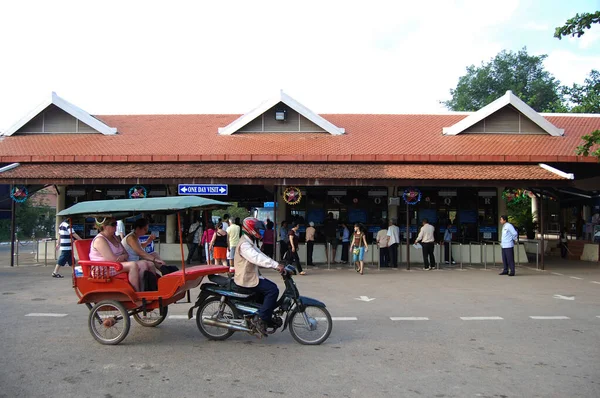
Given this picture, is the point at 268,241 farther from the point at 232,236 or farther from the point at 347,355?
the point at 347,355

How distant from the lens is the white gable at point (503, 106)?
19.2 meters

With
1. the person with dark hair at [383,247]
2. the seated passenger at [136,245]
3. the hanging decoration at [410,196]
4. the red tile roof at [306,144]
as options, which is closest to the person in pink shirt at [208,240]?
the seated passenger at [136,245]

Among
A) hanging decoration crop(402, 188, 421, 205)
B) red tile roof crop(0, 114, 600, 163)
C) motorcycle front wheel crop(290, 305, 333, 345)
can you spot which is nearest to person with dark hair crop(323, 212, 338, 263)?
red tile roof crop(0, 114, 600, 163)

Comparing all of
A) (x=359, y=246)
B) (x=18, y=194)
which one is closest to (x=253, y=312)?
(x=359, y=246)

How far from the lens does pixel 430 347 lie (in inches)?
249

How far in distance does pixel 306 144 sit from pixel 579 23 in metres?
9.63

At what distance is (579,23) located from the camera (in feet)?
36.5

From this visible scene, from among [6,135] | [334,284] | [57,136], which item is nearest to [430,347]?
[334,284]

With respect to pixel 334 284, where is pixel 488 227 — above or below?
above

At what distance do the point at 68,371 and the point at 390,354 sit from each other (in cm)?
366

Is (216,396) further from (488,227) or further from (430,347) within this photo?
(488,227)

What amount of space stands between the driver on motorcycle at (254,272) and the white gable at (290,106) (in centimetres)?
1343

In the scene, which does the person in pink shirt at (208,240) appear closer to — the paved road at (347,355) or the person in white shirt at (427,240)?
the paved road at (347,355)

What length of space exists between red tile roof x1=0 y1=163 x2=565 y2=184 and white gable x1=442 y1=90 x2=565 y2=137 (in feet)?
11.1
